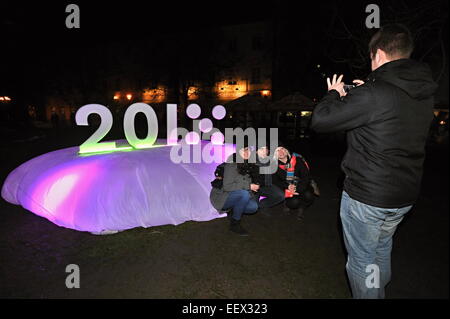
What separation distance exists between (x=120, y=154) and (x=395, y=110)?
17.2 feet

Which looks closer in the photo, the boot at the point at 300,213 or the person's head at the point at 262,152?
the person's head at the point at 262,152

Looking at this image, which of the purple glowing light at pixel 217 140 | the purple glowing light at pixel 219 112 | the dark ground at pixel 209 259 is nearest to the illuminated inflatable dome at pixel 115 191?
the dark ground at pixel 209 259

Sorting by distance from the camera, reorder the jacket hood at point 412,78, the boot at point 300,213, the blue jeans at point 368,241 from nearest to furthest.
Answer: the jacket hood at point 412,78 → the blue jeans at point 368,241 → the boot at point 300,213

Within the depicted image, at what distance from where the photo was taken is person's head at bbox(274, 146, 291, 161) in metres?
5.13

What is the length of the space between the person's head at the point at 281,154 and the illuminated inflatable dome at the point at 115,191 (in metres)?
1.45

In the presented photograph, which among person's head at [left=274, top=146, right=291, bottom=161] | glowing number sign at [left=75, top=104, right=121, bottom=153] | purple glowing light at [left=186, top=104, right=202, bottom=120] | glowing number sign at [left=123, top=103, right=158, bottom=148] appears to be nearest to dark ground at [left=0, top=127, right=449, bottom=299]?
person's head at [left=274, top=146, right=291, bottom=161]

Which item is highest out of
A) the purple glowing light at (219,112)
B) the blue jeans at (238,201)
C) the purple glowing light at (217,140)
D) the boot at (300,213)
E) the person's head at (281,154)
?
the purple glowing light at (219,112)

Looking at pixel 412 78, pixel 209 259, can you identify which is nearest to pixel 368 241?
pixel 412 78

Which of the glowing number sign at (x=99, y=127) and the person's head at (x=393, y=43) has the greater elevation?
the person's head at (x=393, y=43)

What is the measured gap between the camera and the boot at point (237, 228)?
4.54 metres

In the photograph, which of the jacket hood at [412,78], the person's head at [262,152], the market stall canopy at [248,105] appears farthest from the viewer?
the market stall canopy at [248,105]

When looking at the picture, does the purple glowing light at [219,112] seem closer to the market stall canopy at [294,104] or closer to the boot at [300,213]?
the market stall canopy at [294,104]
